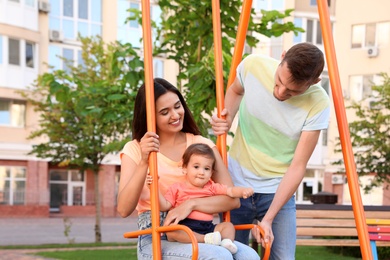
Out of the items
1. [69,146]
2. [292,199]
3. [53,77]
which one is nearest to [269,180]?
[292,199]

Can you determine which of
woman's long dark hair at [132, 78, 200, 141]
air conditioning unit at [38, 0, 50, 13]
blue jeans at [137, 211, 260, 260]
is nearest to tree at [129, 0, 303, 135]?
woman's long dark hair at [132, 78, 200, 141]

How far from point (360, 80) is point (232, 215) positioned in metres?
28.5

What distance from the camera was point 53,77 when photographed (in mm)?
8969

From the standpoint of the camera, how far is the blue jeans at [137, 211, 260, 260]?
3137mm

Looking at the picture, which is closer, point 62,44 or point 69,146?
point 69,146

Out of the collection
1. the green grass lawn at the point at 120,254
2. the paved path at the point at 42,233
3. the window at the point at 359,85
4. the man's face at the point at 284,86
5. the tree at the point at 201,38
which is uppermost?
the window at the point at 359,85

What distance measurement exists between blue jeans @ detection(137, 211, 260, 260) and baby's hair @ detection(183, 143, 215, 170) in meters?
0.30

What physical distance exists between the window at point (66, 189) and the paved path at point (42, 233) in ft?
8.76

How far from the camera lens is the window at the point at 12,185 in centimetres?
3020

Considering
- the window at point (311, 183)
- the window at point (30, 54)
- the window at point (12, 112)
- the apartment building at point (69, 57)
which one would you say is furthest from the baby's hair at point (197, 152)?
the window at point (311, 183)

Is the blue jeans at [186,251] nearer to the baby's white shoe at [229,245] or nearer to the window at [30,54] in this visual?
the baby's white shoe at [229,245]

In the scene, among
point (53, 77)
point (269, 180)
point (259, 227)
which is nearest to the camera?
point (259, 227)

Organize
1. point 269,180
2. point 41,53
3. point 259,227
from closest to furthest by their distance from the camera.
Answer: point 259,227, point 269,180, point 41,53

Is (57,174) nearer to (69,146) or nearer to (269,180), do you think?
(69,146)
